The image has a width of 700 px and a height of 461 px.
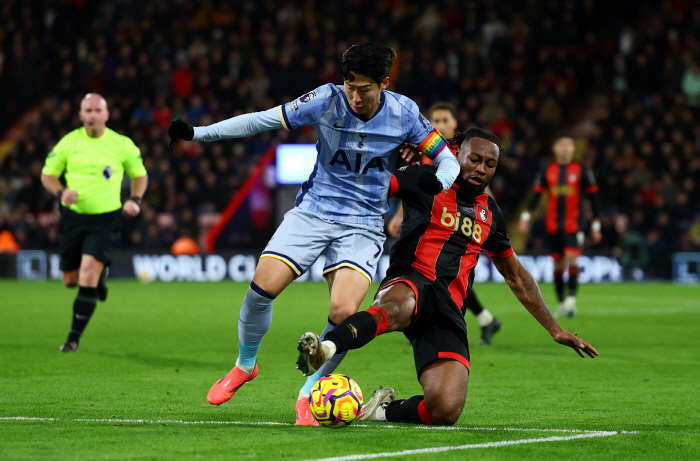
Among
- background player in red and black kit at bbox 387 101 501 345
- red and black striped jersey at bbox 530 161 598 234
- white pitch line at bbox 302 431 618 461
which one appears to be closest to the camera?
white pitch line at bbox 302 431 618 461

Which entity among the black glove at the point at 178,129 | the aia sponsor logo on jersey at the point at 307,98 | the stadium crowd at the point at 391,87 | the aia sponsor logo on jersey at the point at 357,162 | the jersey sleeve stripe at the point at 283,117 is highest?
the stadium crowd at the point at 391,87

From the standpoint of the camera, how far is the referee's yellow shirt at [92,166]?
29.4 feet

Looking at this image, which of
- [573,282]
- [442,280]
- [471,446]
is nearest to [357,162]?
[442,280]

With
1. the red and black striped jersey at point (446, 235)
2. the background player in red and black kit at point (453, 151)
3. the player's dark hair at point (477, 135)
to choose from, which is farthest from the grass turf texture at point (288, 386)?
the player's dark hair at point (477, 135)

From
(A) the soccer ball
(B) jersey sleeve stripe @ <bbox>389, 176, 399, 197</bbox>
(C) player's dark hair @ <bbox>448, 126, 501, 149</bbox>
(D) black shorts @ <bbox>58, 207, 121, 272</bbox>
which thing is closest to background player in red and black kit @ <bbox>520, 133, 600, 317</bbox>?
(D) black shorts @ <bbox>58, 207, 121, 272</bbox>

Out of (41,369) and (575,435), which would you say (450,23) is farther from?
(575,435)

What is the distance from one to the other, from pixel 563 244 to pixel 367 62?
8.85 meters

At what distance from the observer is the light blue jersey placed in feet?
18.0

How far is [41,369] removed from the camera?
739 centimetres

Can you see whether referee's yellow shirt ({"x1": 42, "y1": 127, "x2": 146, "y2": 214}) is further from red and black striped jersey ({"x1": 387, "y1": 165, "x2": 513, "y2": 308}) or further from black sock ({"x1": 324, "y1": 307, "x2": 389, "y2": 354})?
black sock ({"x1": 324, "y1": 307, "x2": 389, "y2": 354})

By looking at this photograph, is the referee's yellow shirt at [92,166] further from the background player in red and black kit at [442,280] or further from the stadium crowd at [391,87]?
the stadium crowd at [391,87]

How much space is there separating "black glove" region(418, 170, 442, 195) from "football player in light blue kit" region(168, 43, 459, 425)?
18cm

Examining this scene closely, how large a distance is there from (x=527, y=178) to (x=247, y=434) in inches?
658

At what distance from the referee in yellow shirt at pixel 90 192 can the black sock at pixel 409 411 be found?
4.17 m
